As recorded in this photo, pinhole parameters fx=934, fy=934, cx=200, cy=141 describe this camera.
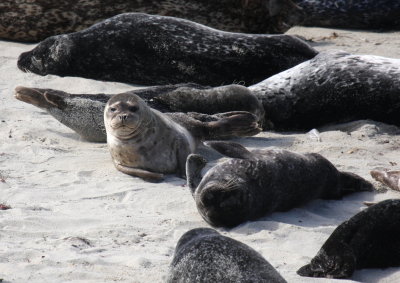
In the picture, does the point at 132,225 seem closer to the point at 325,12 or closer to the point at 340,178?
the point at 340,178

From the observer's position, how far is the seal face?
232 inches

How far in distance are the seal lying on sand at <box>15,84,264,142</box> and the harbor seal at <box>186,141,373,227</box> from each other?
47.9 inches

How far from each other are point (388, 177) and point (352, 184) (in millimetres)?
254

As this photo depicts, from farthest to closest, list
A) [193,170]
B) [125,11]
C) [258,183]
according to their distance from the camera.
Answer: [125,11] < [193,170] < [258,183]

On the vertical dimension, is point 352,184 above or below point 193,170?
below

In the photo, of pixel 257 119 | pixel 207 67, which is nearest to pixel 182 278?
pixel 257 119

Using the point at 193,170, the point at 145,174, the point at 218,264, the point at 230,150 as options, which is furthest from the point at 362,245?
the point at 145,174

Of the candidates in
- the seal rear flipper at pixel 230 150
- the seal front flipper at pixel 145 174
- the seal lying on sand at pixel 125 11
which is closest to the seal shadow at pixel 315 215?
the seal rear flipper at pixel 230 150

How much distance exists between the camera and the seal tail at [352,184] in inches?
215

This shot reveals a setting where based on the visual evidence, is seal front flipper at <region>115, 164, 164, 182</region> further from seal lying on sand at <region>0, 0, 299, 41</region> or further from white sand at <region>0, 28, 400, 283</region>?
seal lying on sand at <region>0, 0, 299, 41</region>

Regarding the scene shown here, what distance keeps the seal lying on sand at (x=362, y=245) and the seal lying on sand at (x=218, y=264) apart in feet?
2.05

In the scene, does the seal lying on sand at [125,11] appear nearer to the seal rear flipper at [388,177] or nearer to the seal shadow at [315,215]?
the seal rear flipper at [388,177]

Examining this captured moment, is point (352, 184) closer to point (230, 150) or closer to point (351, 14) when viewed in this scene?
point (230, 150)

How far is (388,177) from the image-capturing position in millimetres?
5582
